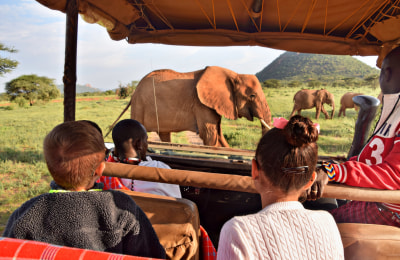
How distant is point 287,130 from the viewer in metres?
0.85

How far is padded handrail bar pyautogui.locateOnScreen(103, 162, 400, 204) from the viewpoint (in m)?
1.06

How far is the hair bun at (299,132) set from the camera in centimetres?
83

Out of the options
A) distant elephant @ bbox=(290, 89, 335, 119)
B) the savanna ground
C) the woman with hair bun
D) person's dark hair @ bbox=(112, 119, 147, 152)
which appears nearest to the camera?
the woman with hair bun

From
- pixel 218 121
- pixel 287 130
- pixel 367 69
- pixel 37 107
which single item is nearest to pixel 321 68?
pixel 367 69

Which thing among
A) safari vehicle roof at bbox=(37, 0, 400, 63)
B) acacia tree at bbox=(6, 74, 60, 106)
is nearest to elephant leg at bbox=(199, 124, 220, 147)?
safari vehicle roof at bbox=(37, 0, 400, 63)

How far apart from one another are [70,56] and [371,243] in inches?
97.1

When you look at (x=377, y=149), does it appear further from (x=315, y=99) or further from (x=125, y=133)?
(x=315, y=99)

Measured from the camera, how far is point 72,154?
952 mm

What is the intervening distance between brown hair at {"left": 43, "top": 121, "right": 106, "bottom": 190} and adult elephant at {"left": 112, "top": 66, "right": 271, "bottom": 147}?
18.4 ft

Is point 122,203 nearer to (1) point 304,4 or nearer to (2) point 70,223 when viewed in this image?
(2) point 70,223

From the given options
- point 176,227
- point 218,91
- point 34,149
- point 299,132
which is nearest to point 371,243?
point 299,132

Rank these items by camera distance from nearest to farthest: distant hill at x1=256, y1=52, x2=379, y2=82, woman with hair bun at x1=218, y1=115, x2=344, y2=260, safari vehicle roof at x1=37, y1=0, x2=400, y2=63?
woman with hair bun at x1=218, y1=115, x2=344, y2=260, safari vehicle roof at x1=37, y1=0, x2=400, y2=63, distant hill at x1=256, y1=52, x2=379, y2=82

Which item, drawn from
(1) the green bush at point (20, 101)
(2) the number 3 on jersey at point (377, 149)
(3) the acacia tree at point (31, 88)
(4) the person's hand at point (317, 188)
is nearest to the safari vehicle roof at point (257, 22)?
(2) the number 3 on jersey at point (377, 149)

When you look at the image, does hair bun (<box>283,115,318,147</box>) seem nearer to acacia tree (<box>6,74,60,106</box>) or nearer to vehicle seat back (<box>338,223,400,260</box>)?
vehicle seat back (<box>338,223,400,260</box>)
